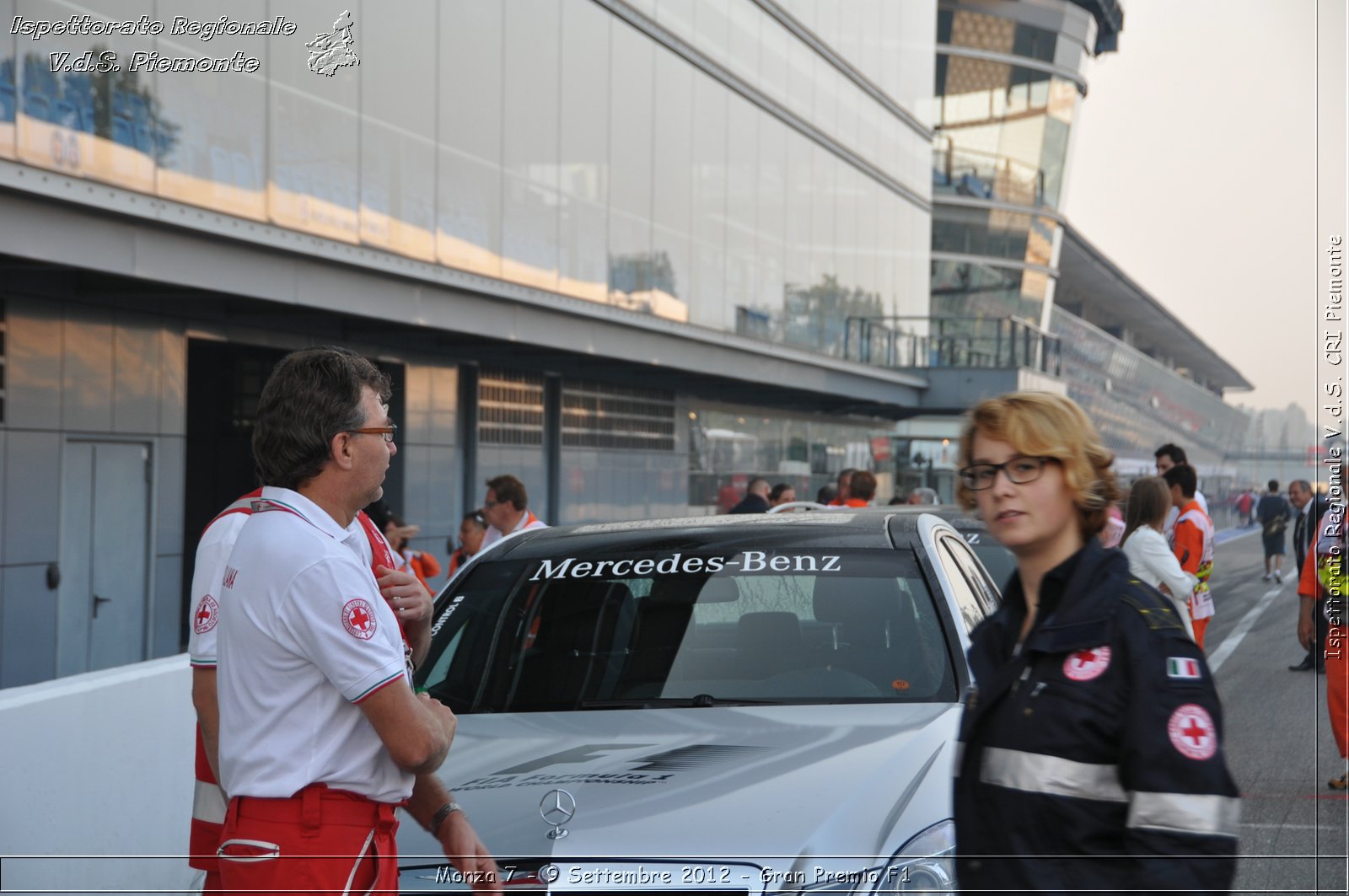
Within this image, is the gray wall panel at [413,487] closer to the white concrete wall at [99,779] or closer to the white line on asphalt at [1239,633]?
the white line on asphalt at [1239,633]

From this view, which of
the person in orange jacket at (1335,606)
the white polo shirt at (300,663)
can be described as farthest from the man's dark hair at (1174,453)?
the white polo shirt at (300,663)

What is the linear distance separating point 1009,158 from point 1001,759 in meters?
48.3

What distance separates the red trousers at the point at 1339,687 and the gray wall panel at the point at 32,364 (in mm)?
9539

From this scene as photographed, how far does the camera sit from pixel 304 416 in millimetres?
2518

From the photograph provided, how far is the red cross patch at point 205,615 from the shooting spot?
365 centimetres

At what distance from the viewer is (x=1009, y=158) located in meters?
47.6

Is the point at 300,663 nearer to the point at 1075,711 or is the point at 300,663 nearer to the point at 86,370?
the point at 1075,711

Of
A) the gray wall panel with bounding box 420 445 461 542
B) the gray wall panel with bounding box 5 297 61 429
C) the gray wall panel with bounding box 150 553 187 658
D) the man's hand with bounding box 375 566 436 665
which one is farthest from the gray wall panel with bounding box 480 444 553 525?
the man's hand with bounding box 375 566 436 665

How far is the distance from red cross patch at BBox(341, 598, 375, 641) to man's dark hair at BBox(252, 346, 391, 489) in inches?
12.0

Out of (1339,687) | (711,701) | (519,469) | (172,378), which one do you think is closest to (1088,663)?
(711,701)

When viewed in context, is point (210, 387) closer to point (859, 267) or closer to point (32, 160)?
point (32, 160)

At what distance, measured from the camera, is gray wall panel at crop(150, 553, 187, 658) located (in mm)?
12227

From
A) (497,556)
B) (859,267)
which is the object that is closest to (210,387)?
(497,556)

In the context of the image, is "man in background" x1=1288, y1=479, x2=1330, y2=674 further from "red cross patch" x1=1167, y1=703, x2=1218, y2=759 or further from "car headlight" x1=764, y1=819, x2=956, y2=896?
"red cross patch" x1=1167, y1=703, x2=1218, y2=759
